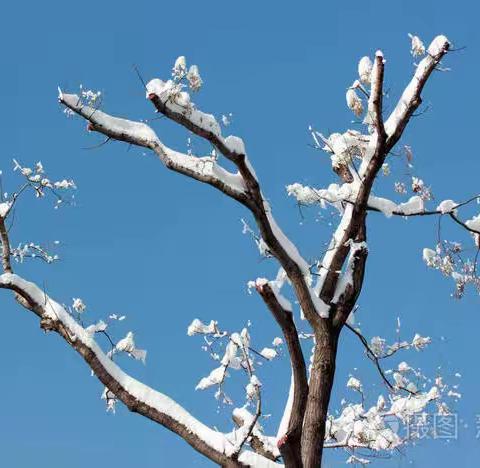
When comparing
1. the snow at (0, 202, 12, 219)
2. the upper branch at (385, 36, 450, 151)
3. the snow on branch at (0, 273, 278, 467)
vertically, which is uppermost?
the upper branch at (385, 36, 450, 151)

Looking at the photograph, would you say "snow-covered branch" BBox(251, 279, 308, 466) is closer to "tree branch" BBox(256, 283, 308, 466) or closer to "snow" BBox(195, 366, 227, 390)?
"tree branch" BBox(256, 283, 308, 466)

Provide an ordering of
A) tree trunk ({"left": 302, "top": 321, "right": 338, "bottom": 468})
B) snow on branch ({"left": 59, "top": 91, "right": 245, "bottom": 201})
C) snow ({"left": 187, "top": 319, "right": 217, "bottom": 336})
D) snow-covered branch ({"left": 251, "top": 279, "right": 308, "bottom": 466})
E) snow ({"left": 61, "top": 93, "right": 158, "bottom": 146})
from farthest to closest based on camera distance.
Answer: snow ({"left": 187, "top": 319, "right": 217, "bottom": 336})
snow ({"left": 61, "top": 93, "right": 158, "bottom": 146})
snow on branch ({"left": 59, "top": 91, "right": 245, "bottom": 201})
tree trunk ({"left": 302, "top": 321, "right": 338, "bottom": 468})
snow-covered branch ({"left": 251, "top": 279, "right": 308, "bottom": 466})

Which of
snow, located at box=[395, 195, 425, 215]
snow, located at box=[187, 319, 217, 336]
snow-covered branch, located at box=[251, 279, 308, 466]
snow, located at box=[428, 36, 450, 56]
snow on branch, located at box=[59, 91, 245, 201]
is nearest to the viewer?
snow-covered branch, located at box=[251, 279, 308, 466]

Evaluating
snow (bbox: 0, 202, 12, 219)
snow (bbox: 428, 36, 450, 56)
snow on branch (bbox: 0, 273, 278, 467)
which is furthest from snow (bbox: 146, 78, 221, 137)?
snow (bbox: 0, 202, 12, 219)

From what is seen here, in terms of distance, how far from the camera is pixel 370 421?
324 inches

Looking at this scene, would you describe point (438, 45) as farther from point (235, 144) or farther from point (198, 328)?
point (198, 328)

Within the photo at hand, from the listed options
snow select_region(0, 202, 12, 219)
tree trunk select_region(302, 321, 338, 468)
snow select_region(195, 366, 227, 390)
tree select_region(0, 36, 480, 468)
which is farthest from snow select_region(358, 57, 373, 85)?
snow select_region(0, 202, 12, 219)

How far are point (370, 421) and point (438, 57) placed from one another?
14.4ft

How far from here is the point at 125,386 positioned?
6223 millimetres

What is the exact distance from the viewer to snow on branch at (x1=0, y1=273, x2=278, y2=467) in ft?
18.8

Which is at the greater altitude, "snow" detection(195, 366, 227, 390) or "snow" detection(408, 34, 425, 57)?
"snow" detection(408, 34, 425, 57)

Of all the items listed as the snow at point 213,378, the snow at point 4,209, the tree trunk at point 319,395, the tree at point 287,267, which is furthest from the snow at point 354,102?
the snow at point 4,209

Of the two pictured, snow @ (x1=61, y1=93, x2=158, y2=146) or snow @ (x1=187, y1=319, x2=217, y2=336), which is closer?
snow @ (x1=61, y1=93, x2=158, y2=146)

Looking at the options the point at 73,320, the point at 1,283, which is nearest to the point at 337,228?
the point at 73,320
